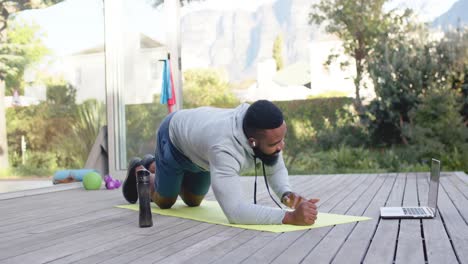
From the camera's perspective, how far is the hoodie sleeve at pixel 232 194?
2.88 metres

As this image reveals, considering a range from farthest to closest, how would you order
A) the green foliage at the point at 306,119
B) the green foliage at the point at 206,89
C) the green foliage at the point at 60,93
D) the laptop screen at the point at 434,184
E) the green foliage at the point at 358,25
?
the green foliage at the point at 206,89
the green foliage at the point at 358,25
the green foliage at the point at 306,119
the green foliage at the point at 60,93
the laptop screen at the point at 434,184

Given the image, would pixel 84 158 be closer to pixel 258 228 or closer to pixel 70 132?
pixel 70 132

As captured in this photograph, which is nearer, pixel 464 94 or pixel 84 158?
pixel 84 158

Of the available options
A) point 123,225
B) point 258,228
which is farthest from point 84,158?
point 258,228

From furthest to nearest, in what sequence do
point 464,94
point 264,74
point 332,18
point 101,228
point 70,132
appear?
point 264,74 < point 332,18 < point 464,94 < point 70,132 < point 101,228

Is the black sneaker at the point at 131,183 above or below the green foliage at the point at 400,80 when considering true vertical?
below

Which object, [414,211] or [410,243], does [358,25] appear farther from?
[410,243]

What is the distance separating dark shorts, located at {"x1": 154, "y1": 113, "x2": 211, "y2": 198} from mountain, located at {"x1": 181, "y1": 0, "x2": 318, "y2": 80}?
11323 mm

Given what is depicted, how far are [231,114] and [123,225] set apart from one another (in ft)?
2.72

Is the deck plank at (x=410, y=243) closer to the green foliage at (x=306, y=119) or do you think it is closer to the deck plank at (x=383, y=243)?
the deck plank at (x=383, y=243)

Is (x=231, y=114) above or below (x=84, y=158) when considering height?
above

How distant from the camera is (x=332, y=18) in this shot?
44.5 ft

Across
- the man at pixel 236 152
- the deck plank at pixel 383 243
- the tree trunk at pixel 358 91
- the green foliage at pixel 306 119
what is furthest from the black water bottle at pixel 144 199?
the green foliage at pixel 306 119

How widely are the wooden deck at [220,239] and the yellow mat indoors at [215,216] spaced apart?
0.25 ft
